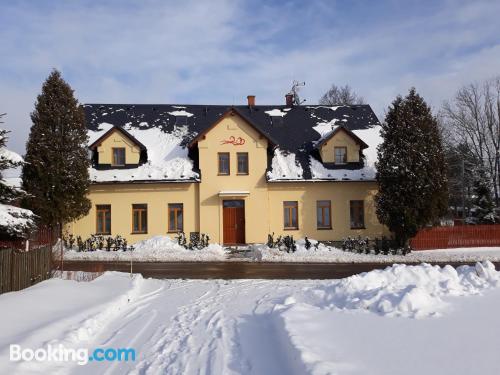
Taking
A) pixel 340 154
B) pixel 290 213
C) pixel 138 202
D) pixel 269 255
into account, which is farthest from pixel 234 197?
pixel 340 154

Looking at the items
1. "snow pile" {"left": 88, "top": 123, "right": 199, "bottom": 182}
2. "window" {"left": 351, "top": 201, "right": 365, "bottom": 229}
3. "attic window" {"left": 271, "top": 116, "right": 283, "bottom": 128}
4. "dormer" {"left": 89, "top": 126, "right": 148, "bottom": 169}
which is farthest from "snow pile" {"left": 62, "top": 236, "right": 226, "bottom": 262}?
"attic window" {"left": 271, "top": 116, "right": 283, "bottom": 128}

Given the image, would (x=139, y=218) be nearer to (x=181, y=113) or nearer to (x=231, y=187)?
(x=231, y=187)

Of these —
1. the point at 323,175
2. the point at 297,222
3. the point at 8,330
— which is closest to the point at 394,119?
the point at 323,175

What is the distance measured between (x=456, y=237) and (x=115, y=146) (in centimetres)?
2088

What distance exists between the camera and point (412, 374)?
5293 mm

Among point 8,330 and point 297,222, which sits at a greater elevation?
point 297,222

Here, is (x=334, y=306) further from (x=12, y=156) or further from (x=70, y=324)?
(x=12, y=156)

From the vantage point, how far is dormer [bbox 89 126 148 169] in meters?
26.9

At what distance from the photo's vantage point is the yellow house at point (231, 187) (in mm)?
26219

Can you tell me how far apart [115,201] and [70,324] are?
18792 millimetres

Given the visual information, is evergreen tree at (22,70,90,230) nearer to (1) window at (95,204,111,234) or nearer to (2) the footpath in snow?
(1) window at (95,204,111,234)

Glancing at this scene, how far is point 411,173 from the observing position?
2356 centimetres

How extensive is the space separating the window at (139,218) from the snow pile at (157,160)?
173cm

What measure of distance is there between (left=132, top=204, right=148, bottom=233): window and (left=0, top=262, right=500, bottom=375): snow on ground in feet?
44.3
